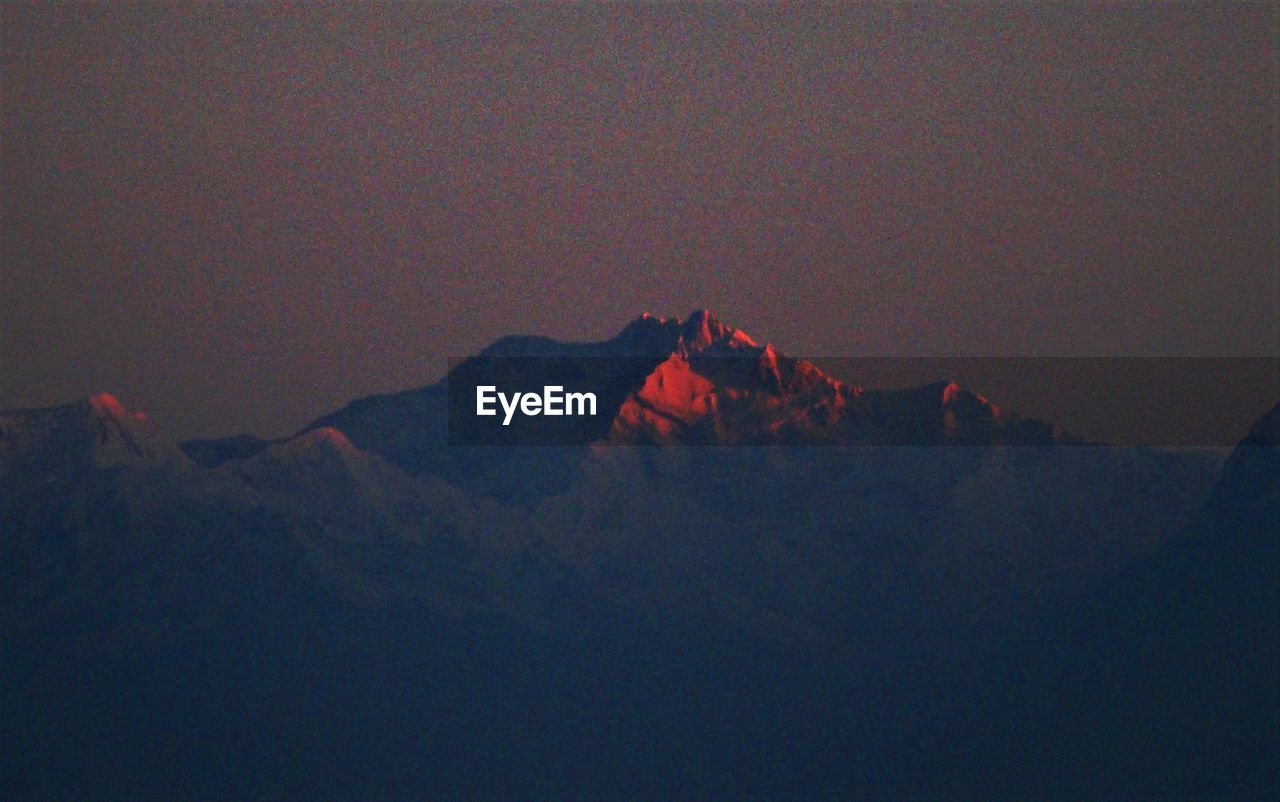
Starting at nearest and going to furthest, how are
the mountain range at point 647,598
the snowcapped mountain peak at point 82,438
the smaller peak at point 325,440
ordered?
the mountain range at point 647,598 → the snowcapped mountain peak at point 82,438 → the smaller peak at point 325,440

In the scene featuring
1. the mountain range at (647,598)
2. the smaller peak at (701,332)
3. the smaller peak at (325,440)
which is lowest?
the mountain range at (647,598)

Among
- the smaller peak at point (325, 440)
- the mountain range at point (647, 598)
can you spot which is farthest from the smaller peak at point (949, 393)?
the smaller peak at point (325, 440)

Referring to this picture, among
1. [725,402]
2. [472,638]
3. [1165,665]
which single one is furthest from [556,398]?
[1165,665]

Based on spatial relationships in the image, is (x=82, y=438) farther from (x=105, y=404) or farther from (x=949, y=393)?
(x=949, y=393)

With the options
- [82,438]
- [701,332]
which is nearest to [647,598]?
[701,332]

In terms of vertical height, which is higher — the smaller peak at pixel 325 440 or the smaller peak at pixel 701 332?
the smaller peak at pixel 701 332

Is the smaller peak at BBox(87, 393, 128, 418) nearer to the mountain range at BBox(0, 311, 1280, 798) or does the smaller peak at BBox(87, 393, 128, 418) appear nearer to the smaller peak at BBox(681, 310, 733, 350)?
the mountain range at BBox(0, 311, 1280, 798)

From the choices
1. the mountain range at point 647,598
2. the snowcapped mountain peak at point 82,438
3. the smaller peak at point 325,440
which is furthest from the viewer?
the smaller peak at point 325,440

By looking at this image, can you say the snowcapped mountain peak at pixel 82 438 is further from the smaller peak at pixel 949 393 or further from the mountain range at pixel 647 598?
the smaller peak at pixel 949 393

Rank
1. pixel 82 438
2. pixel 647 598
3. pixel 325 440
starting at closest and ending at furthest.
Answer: pixel 82 438 → pixel 647 598 → pixel 325 440

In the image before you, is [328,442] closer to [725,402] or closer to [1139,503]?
[725,402]

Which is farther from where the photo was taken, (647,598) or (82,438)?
(647,598)
